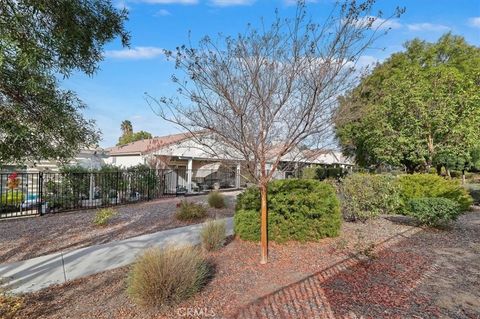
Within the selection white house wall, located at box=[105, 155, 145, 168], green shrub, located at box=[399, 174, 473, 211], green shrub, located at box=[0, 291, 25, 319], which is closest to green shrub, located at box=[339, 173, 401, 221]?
green shrub, located at box=[399, 174, 473, 211]

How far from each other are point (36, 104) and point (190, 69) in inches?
89.8

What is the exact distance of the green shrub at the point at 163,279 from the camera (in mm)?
3490

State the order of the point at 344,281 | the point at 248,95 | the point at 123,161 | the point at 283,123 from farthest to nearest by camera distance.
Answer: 1. the point at 123,161
2. the point at 283,123
3. the point at 248,95
4. the point at 344,281

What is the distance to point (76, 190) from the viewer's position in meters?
11.0

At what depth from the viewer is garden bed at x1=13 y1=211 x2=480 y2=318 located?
3.49 metres

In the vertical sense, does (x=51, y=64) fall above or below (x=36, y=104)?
above

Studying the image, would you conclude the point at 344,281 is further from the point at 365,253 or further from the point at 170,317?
the point at 170,317

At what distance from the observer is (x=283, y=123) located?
5184 mm

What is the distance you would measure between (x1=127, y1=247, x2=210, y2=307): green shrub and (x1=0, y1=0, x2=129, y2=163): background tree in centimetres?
192

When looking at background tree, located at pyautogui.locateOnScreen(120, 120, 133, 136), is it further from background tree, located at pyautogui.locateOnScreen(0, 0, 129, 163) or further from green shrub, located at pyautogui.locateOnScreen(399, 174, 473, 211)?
background tree, located at pyautogui.locateOnScreen(0, 0, 129, 163)

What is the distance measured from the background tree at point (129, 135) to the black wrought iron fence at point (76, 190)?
30208 mm

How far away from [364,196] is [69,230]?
8.17 metres

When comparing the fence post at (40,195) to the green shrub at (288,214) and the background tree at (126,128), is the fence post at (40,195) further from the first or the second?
the background tree at (126,128)

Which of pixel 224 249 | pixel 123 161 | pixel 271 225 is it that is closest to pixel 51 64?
pixel 224 249
